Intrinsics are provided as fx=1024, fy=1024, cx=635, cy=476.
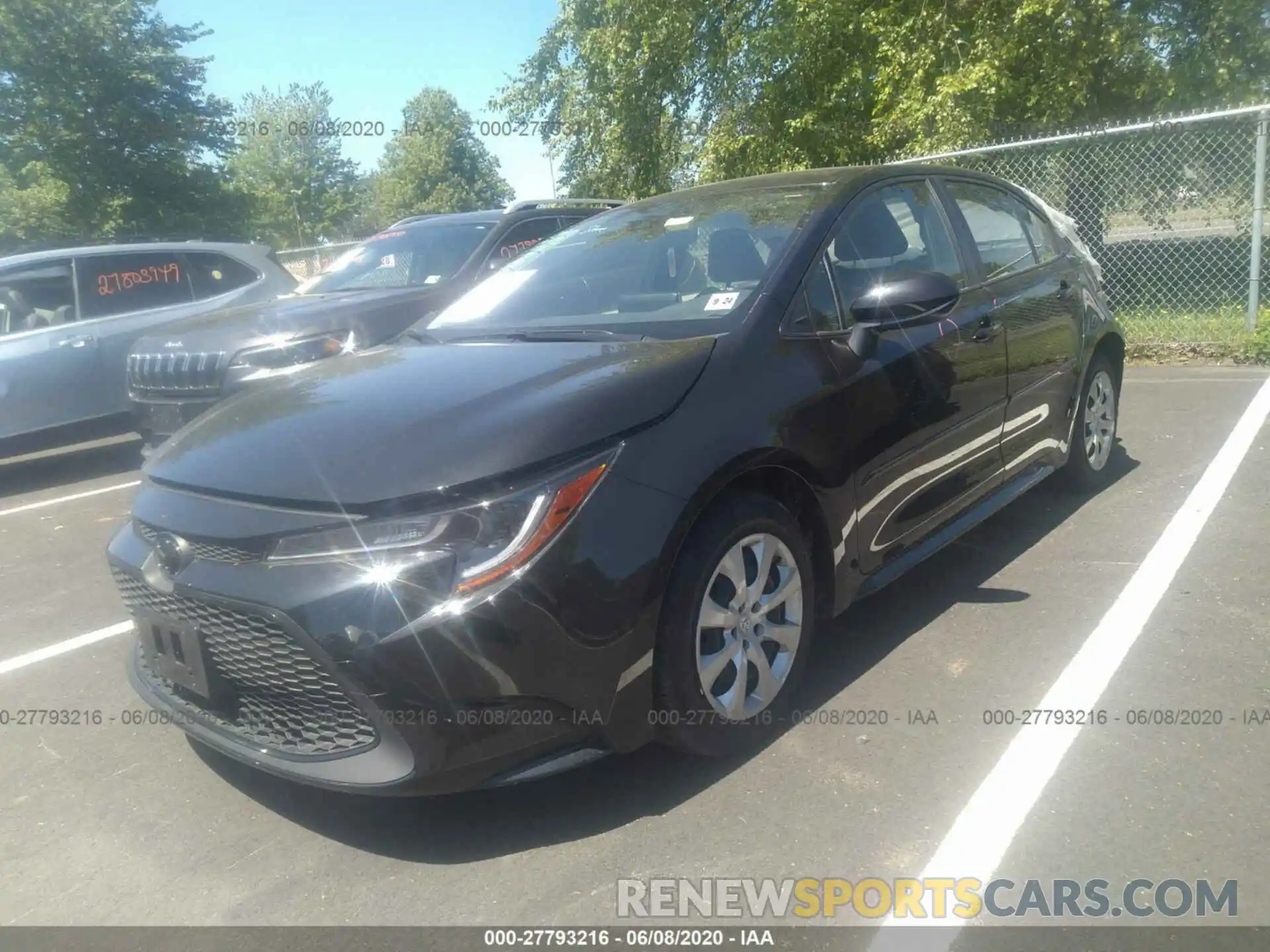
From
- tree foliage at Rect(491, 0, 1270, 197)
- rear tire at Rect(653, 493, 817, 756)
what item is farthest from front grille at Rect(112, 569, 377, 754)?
tree foliage at Rect(491, 0, 1270, 197)

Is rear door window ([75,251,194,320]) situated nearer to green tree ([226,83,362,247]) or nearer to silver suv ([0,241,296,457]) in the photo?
silver suv ([0,241,296,457])

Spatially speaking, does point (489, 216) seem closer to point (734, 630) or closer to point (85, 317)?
point (85, 317)

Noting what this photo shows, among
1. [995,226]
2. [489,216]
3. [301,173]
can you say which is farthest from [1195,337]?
[301,173]

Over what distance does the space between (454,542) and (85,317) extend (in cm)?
687

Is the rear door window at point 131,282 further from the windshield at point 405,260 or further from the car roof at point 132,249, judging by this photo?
the windshield at point 405,260

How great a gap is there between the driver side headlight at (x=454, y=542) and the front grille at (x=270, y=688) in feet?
0.68

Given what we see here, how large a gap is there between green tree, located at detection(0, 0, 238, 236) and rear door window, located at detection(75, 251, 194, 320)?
76.2ft

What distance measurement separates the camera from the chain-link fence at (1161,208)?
Answer: 347 inches

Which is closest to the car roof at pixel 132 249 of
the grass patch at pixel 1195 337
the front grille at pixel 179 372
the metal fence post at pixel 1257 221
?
the front grille at pixel 179 372

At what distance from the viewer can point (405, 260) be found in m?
7.35

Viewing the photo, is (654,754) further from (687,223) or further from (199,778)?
(687,223)

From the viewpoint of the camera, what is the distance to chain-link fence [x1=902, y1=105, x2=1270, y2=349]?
28.9 feet

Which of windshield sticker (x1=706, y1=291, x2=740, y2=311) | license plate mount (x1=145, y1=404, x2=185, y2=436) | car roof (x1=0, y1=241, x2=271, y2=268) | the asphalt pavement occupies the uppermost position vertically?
car roof (x1=0, y1=241, x2=271, y2=268)

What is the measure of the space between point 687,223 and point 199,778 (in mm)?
2566
